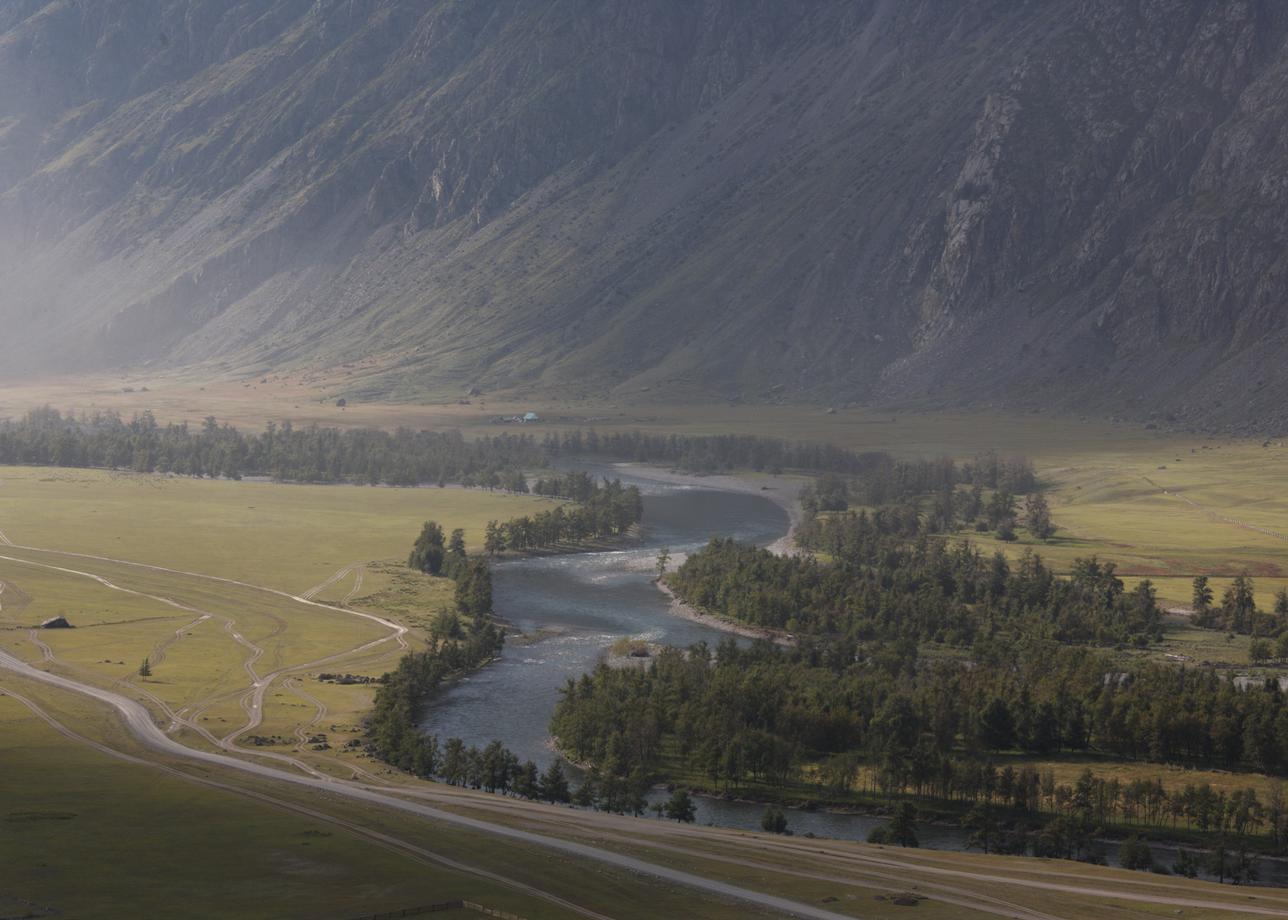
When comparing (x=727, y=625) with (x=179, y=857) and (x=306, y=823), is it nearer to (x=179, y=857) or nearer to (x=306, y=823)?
(x=306, y=823)

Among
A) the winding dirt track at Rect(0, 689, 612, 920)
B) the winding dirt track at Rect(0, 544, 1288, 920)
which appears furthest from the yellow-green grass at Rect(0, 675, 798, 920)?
the winding dirt track at Rect(0, 544, 1288, 920)

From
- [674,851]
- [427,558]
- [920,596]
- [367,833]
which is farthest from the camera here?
[427,558]

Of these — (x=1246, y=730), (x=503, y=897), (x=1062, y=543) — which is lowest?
(x=503, y=897)

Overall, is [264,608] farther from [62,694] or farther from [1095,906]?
[1095,906]

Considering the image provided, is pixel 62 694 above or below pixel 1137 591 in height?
below

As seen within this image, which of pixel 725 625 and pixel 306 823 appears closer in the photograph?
pixel 306 823

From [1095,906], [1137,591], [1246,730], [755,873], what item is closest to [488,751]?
[755,873]

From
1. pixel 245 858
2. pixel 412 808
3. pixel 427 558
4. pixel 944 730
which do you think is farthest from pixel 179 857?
pixel 427 558
